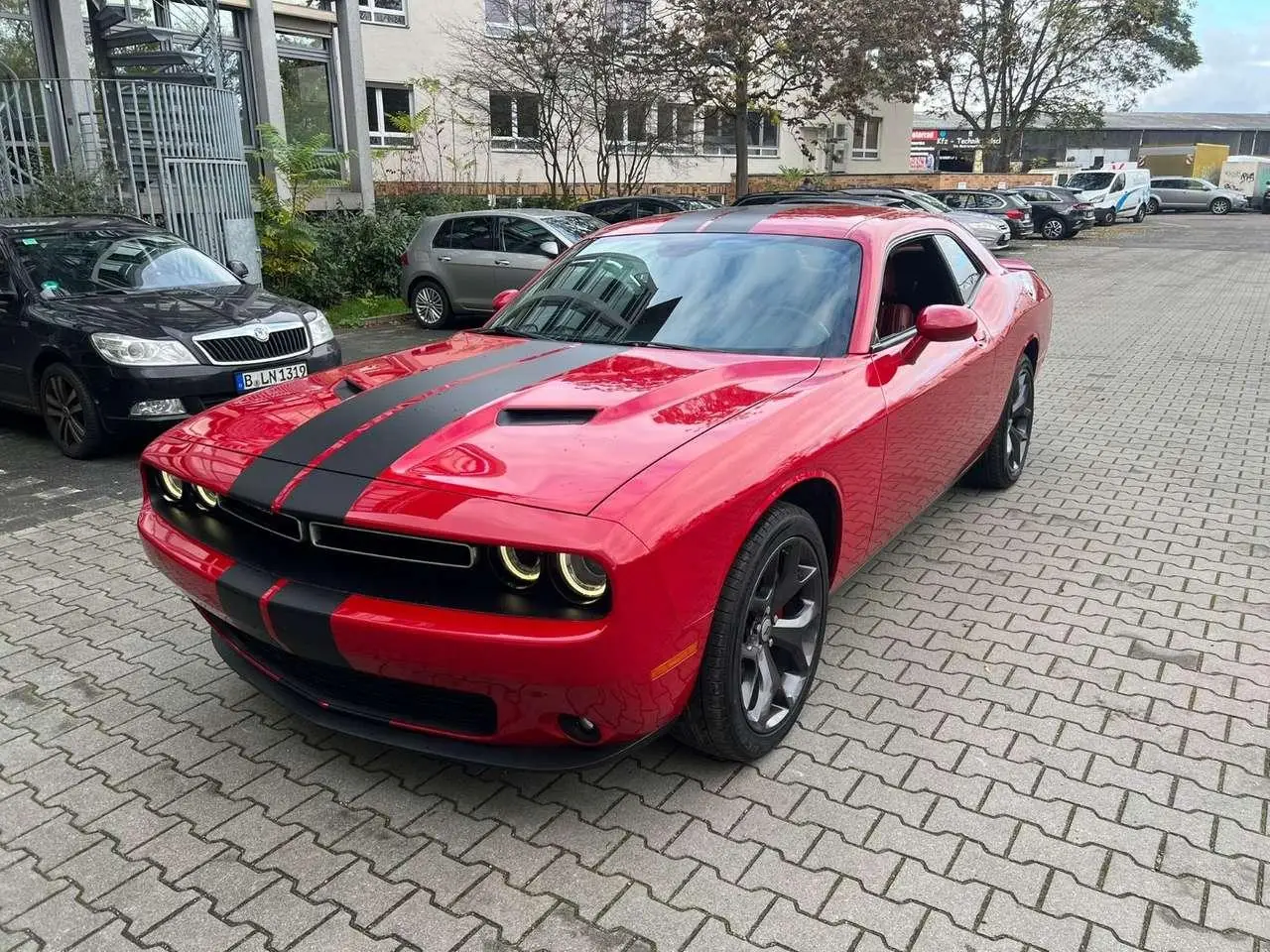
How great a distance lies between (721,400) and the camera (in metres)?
3.05

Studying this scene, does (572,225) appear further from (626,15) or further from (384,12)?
(384,12)

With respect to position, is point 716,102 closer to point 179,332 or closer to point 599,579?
point 179,332

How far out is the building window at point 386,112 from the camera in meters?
24.6

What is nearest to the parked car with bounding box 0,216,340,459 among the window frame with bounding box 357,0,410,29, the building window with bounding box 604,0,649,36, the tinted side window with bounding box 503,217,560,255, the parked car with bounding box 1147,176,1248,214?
the tinted side window with bounding box 503,217,560,255

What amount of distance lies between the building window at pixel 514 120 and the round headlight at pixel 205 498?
714 inches

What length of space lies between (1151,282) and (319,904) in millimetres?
19237

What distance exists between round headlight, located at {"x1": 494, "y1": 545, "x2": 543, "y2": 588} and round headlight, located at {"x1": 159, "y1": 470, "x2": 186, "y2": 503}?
4.52 ft

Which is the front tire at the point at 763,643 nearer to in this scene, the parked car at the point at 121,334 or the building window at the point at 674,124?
the parked car at the point at 121,334

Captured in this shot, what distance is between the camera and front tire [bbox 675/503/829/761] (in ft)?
8.82

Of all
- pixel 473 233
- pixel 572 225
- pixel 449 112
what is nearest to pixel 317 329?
pixel 473 233

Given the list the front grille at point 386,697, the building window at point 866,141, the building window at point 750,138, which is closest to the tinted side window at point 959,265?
the front grille at point 386,697

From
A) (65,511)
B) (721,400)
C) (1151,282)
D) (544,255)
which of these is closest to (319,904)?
(721,400)

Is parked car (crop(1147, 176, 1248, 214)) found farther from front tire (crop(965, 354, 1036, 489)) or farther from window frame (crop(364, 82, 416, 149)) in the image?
front tire (crop(965, 354, 1036, 489))

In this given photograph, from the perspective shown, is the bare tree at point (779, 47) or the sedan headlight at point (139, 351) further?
the bare tree at point (779, 47)
